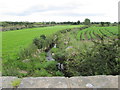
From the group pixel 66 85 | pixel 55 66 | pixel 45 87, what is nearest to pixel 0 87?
pixel 45 87

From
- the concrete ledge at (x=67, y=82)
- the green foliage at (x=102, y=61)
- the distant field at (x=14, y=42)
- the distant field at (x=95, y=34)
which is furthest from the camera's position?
the distant field at (x=95, y=34)

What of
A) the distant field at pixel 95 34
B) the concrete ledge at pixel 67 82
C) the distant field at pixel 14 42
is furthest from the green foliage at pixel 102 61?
the distant field at pixel 95 34

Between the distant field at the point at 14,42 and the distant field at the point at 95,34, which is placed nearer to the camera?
the distant field at the point at 14,42

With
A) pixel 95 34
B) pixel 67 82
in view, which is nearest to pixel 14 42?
pixel 67 82

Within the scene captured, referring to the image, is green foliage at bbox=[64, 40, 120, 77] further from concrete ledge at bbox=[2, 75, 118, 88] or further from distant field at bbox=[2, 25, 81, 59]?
distant field at bbox=[2, 25, 81, 59]

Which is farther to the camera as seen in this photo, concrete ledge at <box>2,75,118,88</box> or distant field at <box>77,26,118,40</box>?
distant field at <box>77,26,118,40</box>

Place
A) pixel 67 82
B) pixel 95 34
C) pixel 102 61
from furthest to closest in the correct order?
pixel 95 34, pixel 102 61, pixel 67 82

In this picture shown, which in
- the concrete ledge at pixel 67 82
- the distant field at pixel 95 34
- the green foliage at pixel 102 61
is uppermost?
the distant field at pixel 95 34

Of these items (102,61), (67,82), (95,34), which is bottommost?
(102,61)

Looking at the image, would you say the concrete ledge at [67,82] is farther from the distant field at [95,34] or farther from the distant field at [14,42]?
the distant field at [95,34]

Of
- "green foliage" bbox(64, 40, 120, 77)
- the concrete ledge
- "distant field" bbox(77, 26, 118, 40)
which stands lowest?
"green foliage" bbox(64, 40, 120, 77)

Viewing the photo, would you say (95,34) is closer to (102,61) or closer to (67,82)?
(102,61)

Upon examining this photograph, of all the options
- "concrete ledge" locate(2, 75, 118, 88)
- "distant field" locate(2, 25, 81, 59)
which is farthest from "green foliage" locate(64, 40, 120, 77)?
"distant field" locate(2, 25, 81, 59)

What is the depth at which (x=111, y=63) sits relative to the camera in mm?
3338
